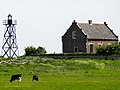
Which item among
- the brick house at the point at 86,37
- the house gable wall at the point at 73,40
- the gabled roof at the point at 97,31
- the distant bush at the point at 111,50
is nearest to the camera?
the distant bush at the point at 111,50

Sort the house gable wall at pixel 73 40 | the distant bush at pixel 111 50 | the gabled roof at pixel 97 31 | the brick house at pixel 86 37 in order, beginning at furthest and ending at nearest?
the gabled roof at pixel 97 31 < the house gable wall at pixel 73 40 < the brick house at pixel 86 37 < the distant bush at pixel 111 50

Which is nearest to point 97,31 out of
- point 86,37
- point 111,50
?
point 86,37

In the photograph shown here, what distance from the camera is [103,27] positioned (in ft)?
405

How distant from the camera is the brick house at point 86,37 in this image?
11825 cm

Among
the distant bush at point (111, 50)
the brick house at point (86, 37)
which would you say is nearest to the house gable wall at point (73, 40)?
the brick house at point (86, 37)

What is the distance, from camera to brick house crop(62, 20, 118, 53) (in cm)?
11825

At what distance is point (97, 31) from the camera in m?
120

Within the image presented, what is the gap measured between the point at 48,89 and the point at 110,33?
84.9 m

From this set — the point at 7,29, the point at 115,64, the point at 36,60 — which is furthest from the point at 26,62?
the point at 7,29

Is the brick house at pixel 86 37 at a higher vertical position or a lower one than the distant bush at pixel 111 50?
higher

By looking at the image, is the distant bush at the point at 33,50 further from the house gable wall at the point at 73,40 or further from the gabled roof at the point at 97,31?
the gabled roof at the point at 97,31

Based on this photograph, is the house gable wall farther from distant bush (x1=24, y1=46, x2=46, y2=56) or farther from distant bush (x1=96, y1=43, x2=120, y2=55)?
distant bush (x1=96, y1=43, x2=120, y2=55)

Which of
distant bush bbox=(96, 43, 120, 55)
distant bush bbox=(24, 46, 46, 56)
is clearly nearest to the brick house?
distant bush bbox=(24, 46, 46, 56)

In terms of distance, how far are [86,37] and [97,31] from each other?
4.14m
